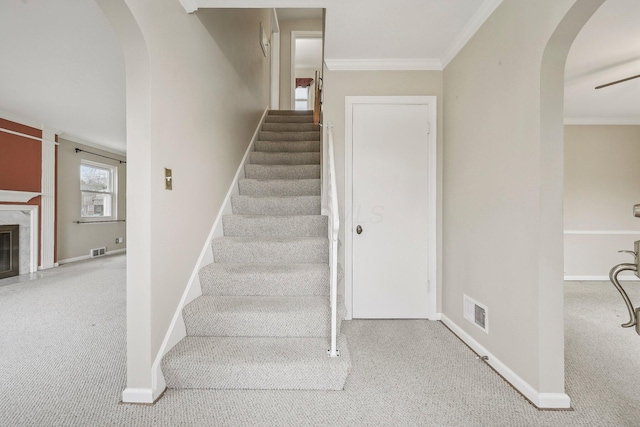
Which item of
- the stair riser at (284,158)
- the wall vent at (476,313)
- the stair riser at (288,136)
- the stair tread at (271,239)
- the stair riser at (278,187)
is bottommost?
the wall vent at (476,313)

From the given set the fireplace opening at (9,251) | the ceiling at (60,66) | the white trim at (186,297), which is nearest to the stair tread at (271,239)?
the white trim at (186,297)

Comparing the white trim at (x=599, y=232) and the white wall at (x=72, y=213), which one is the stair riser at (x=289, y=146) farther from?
the white wall at (x=72, y=213)

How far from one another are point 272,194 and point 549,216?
217 centimetres

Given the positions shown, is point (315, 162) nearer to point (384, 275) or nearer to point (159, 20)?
point (384, 275)

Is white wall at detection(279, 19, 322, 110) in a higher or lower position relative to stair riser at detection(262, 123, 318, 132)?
higher

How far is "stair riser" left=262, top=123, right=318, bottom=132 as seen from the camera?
163 inches

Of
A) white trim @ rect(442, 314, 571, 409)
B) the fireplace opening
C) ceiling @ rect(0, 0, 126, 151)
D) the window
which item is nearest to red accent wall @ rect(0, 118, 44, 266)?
ceiling @ rect(0, 0, 126, 151)

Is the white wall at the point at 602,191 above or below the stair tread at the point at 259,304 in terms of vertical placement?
above

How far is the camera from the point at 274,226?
8.05 feet

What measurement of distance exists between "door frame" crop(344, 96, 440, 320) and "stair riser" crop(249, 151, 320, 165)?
2.86 feet

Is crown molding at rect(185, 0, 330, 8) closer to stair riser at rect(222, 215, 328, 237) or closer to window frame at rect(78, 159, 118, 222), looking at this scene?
stair riser at rect(222, 215, 328, 237)

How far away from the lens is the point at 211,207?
2.26m

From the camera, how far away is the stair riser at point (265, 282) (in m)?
1.97

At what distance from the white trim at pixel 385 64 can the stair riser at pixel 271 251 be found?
1519 mm
